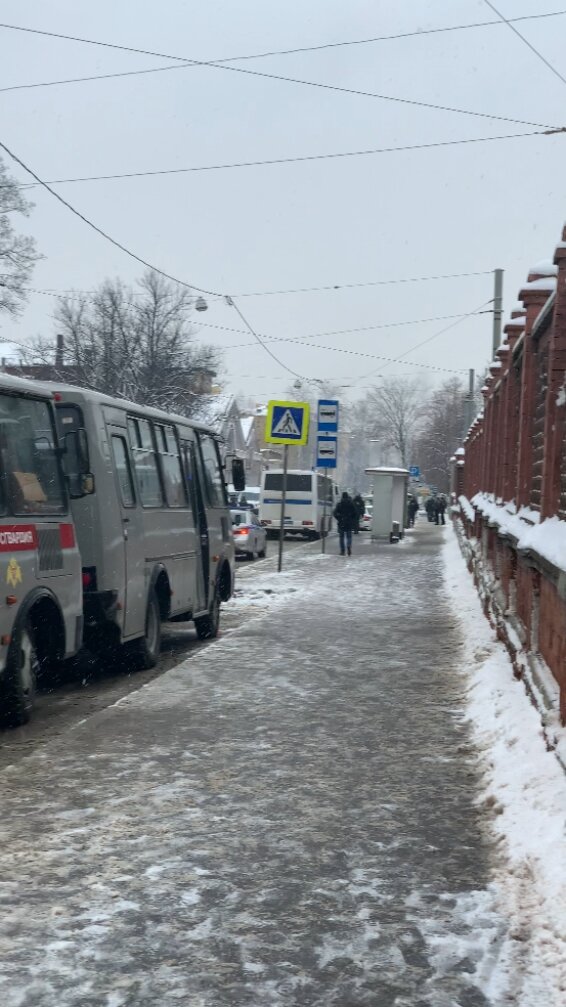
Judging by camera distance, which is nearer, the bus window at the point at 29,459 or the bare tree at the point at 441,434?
the bus window at the point at 29,459

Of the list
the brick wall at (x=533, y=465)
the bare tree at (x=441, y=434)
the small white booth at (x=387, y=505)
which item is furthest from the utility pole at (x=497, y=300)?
the bare tree at (x=441, y=434)

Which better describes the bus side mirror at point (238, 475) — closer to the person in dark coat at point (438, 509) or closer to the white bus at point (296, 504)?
the white bus at point (296, 504)

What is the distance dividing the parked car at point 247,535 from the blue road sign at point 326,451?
2410mm

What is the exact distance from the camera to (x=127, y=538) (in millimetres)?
10445

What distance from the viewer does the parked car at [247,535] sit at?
96.8 feet

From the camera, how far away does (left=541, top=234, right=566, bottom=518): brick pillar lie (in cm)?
713

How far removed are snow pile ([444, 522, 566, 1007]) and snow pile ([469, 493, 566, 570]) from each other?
40.5 inches

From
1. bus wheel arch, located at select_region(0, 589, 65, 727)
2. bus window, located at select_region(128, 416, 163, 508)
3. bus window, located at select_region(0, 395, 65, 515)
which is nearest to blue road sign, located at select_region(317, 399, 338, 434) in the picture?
bus window, located at select_region(128, 416, 163, 508)

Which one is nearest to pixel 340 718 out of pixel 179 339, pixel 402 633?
pixel 402 633

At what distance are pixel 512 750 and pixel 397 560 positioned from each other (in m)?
23.0

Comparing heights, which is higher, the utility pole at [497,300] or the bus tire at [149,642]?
the utility pole at [497,300]

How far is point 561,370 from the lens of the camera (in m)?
7.21

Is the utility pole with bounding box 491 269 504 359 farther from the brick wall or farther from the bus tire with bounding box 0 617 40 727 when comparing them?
the bus tire with bounding box 0 617 40 727

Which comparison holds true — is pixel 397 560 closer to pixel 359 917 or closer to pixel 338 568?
pixel 338 568
